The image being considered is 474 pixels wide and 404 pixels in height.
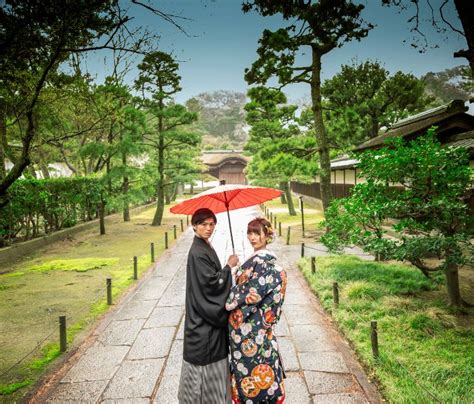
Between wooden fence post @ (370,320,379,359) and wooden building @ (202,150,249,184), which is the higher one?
wooden building @ (202,150,249,184)

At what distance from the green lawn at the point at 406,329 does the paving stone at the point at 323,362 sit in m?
0.31

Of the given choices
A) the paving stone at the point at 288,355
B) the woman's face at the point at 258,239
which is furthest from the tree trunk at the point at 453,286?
the woman's face at the point at 258,239

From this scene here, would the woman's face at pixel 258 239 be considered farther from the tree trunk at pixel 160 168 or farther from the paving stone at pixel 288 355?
the tree trunk at pixel 160 168

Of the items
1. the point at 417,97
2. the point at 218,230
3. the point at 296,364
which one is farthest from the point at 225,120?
the point at 296,364

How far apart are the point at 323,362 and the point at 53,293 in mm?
6759

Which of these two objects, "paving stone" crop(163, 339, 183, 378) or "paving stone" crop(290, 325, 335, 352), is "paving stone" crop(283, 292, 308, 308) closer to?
"paving stone" crop(290, 325, 335, 352)

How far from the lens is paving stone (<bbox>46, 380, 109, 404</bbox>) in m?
3.90

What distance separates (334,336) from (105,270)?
291 inches

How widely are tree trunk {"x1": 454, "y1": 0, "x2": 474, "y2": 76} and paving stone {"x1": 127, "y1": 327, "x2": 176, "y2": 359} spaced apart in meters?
6.11

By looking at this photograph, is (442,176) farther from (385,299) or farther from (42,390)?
(42,390)

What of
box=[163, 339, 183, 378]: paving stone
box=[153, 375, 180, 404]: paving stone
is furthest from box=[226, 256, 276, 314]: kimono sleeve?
box=[163, 339, 183, 378]: paving stone

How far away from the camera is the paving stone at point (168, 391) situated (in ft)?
12.5

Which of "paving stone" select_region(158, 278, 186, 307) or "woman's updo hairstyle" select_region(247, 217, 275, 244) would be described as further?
"paving stone" select_region(158, 278, 186, 307)

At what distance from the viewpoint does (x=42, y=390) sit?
414 centimetres
